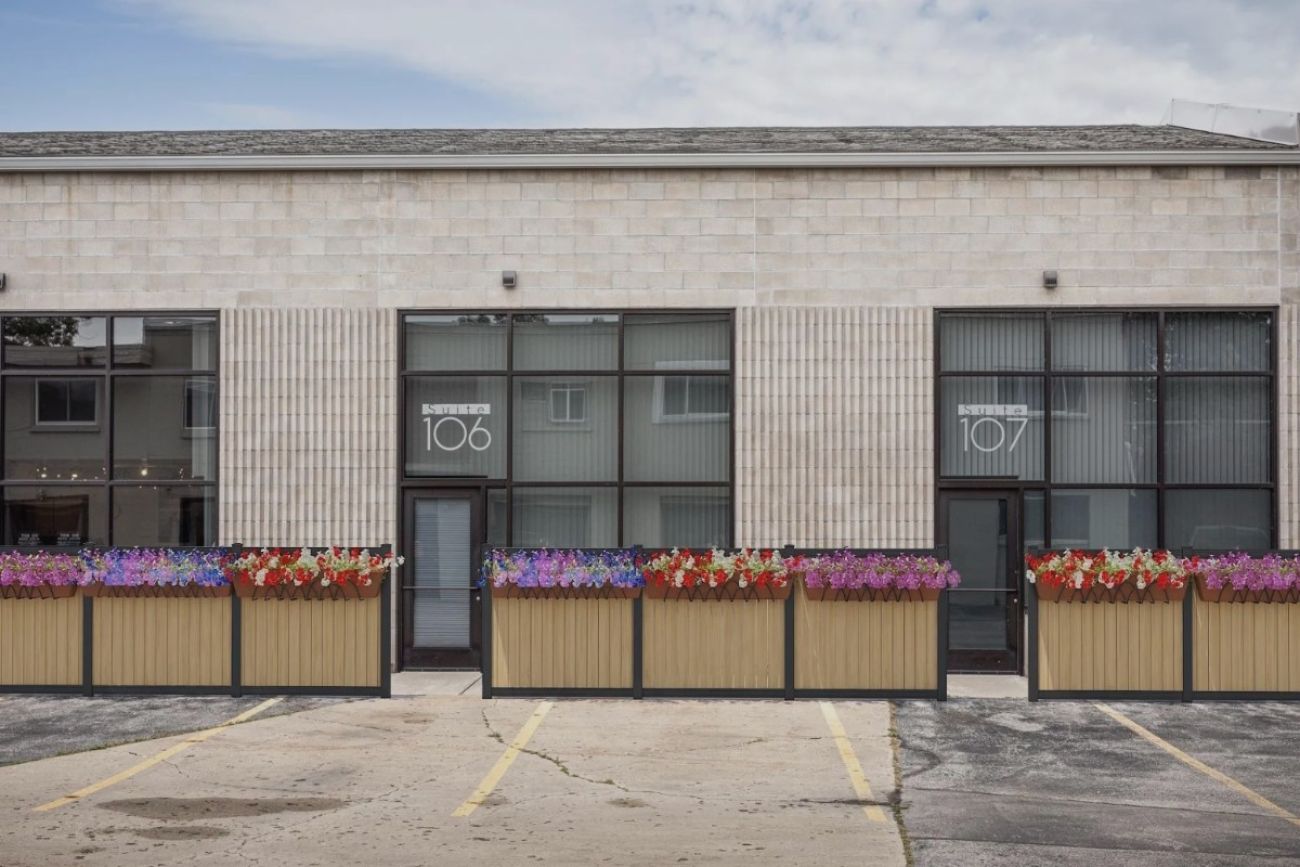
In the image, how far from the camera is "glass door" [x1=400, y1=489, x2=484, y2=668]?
15.5 metres

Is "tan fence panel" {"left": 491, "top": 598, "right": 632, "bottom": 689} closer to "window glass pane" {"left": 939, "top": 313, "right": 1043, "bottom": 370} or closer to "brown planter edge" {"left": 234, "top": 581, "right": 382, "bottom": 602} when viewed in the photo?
"brown planter edge" {"left": 234, "top": 581, "right": 382, "bottom": 602}

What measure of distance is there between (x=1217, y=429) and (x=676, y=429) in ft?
20.6

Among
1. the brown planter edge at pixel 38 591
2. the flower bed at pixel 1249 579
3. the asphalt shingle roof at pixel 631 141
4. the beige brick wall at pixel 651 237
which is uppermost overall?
the asphalt shingle roof at pixel 631 141

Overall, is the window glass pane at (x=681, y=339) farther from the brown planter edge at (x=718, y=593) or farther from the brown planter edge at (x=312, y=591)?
the brown planter edge at (x=312, y=591)

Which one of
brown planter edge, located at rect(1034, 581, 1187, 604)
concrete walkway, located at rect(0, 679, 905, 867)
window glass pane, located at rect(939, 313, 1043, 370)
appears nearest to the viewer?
concrete walkway, located at rect(0, 679, 905, 867)

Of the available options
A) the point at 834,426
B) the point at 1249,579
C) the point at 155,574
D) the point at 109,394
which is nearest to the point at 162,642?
the point at 155,574

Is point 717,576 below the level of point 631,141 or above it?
below

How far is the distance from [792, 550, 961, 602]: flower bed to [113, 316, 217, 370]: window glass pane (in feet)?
25.2

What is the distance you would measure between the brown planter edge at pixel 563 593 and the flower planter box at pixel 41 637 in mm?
4308

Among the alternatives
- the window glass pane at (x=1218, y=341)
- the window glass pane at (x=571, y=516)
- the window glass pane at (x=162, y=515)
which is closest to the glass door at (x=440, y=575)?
the window glass pane at (x=571, y=516)

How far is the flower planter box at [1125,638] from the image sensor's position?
12891 millimetres

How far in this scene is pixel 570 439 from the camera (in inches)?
614

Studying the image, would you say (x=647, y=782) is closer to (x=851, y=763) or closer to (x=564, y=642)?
(x=851, y=763)

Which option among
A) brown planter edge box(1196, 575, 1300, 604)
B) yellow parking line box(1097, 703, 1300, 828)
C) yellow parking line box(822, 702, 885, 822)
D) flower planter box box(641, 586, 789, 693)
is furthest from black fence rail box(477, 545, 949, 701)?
brown planter edge box(1196, 575, 1300, 604)
